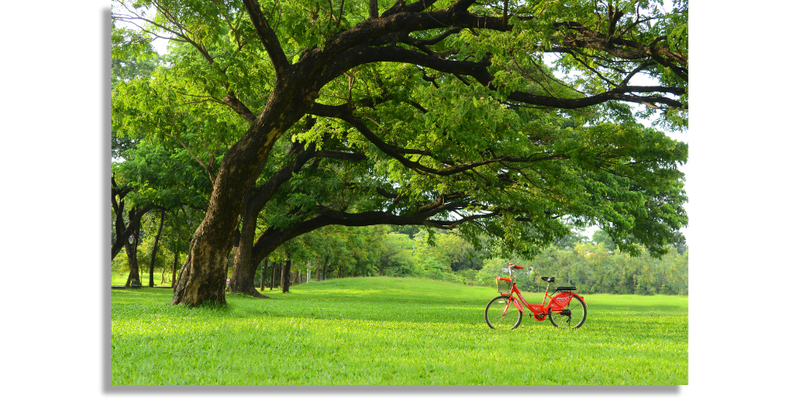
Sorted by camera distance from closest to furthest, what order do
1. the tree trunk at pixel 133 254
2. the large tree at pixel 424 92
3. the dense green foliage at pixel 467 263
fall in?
the large tree at pixel 424 92 < the tree trunk at pixel 133 254 < the dense green foliage at pixel 467 263

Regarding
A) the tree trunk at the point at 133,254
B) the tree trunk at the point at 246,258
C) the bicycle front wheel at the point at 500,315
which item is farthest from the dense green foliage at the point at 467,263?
the tree trunk at the point at 246,258

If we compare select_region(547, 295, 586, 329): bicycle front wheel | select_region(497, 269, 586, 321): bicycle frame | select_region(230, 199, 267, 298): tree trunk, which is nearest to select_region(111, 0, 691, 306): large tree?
select_region(230, 199, 267, 298): tree trunk

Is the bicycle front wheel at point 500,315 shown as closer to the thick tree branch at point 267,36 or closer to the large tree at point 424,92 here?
the large tree at point 424,92

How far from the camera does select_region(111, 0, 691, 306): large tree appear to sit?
345 inches

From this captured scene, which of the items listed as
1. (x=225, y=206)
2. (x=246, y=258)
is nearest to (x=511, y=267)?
(x=225, y=206)

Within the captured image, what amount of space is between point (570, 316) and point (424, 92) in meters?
5.85

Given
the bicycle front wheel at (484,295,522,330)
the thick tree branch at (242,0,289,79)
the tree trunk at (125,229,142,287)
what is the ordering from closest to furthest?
the thick tree branch at (242,0,289,79) → the bicycle front wheel at (484,295,522,330) → the tree trunk at (125,229,142,287)

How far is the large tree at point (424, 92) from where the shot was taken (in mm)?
8766

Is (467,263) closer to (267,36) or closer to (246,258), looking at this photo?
(246,258)

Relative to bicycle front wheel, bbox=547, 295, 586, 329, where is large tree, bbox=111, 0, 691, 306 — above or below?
above

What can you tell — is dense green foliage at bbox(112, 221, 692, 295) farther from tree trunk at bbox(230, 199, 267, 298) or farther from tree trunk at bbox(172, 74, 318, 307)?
tree trunk at bbox(230, 199, 267, 298)

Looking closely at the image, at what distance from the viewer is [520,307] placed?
30.9 ft
